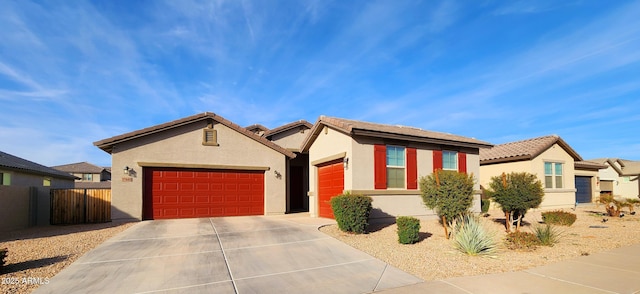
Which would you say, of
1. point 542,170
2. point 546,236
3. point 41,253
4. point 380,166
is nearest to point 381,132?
point 380,166

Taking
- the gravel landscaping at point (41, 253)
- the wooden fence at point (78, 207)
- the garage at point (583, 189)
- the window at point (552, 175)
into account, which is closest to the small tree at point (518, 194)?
the window at point (552, 175)

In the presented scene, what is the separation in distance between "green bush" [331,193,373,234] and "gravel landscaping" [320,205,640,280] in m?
0.25

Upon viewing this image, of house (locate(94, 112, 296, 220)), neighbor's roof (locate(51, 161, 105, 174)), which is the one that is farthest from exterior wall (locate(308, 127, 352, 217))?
neighbor's roof (locate(51, 161, 105, 174))

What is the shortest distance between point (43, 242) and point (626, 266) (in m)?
14.9

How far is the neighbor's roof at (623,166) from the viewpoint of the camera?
1257 inches

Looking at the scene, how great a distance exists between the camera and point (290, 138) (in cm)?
2264

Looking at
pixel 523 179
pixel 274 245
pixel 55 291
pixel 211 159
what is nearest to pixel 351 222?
pixel 274 245

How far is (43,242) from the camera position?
31.8ft

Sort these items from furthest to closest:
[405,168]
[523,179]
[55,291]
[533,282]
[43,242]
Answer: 1. [405,168]
2. [523,179]
3. [43,242]
4. [533,282]
5. [55,291]

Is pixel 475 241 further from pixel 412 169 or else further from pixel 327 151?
pixel 327 151

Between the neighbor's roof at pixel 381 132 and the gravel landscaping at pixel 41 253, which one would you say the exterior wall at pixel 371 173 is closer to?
the neighbor's roof at pixel 381 132

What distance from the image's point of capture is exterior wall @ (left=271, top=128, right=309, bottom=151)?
22109 millimetres

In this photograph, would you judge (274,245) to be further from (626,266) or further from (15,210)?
(15,210)

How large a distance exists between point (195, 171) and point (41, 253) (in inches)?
301
